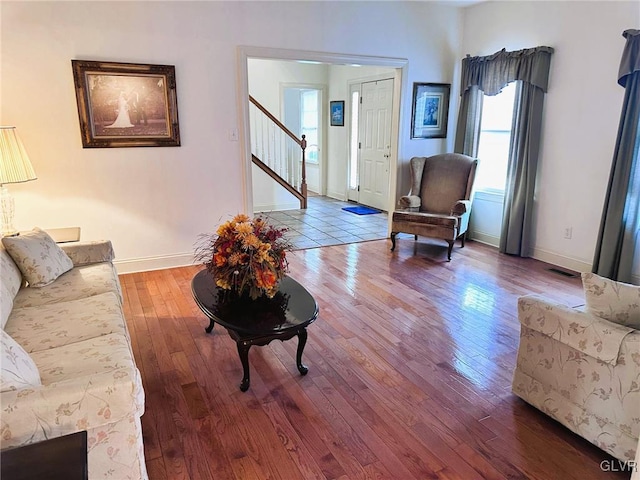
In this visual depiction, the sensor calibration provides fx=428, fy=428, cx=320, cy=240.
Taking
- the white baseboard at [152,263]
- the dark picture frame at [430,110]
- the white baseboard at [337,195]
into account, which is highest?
the dark picture frame at [430,110]

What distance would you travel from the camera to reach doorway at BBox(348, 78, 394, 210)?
22.4ft

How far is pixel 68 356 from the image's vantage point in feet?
5.93

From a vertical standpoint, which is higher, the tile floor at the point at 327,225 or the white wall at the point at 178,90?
the white wall at the point at 178,90

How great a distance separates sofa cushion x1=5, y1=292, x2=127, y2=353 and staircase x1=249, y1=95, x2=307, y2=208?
496cm

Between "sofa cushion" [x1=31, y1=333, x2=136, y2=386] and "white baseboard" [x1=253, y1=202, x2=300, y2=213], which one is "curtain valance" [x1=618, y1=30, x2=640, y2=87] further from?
"white baseboard" [x1=253, y1=202, x2=300, y2=213]

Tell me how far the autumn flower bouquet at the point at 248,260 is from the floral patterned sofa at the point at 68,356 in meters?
0.59

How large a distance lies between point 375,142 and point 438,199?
2335mm

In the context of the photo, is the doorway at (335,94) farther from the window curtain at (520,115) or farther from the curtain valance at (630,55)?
the curtain valance at (630,55)

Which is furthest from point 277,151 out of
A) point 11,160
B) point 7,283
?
point 7,283

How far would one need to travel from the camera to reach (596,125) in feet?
13.1

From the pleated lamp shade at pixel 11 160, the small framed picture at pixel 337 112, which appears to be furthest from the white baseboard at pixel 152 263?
the small framed picture at pixel 337 112

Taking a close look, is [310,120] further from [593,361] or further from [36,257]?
[593,361]

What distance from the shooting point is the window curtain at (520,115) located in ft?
14.4

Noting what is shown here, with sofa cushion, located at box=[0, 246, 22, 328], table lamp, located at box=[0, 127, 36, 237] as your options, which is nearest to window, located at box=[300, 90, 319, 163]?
table lamp, located at box=[0, 127, 36, 237]
